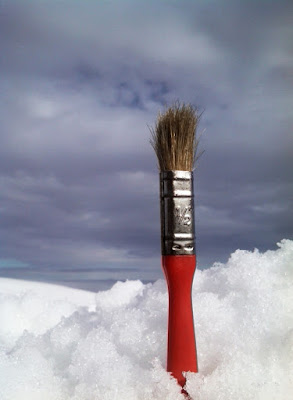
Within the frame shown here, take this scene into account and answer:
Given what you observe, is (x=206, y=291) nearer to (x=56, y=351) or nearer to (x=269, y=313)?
(x=269, y=313)

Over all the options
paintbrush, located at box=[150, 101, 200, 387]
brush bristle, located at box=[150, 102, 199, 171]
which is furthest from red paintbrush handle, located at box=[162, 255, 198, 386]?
brush bristle, located at box=[150, 102, 199, 171]

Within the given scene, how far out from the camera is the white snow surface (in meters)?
2.13

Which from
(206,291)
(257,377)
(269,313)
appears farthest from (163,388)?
(206,291)

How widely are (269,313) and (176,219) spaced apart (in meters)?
0.59

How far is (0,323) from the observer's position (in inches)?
138

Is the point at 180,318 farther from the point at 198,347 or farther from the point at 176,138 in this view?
the point at 176,138

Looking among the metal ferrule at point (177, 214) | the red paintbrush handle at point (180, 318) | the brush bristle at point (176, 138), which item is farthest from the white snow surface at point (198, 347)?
the brush bristle at point (176, 138)

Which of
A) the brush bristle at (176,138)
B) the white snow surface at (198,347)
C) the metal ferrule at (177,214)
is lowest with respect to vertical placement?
the white snow surface at (198,347)

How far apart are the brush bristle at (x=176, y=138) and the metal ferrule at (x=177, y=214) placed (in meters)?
0.05

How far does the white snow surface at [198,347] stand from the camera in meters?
2.13

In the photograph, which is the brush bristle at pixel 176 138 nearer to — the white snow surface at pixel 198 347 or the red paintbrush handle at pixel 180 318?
the red paintbrush handle at pixel 180 318

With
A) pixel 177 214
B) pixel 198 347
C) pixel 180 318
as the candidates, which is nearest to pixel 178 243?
pixel 177 214

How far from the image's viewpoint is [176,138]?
2.22 metres

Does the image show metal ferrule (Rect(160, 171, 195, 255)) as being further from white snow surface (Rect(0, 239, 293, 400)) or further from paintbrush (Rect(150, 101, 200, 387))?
white snow surface (Rect(0, 239, 293, 400))
